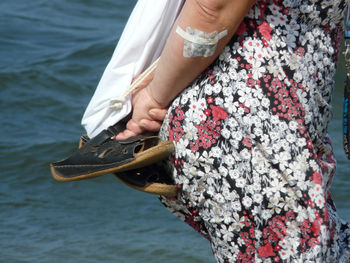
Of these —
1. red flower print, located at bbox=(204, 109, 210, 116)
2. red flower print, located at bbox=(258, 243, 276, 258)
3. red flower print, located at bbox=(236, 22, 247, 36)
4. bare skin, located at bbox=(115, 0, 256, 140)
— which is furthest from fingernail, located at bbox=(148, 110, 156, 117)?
red flower print, located at bbox=(258, 243, 276, 258)

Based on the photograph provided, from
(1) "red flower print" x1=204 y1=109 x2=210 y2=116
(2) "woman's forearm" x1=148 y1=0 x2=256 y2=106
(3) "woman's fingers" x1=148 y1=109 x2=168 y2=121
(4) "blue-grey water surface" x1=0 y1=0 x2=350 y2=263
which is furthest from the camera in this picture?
(4) "blue-grey water surface" x1=0 y1=0 x2=350 y2=263

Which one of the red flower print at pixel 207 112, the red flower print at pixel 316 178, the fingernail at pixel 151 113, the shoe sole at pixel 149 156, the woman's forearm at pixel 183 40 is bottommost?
the shoe sole at pixel 149 156

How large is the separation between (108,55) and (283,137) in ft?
15.8

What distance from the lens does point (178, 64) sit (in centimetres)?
152

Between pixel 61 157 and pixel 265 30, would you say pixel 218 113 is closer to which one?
pixel 265 30

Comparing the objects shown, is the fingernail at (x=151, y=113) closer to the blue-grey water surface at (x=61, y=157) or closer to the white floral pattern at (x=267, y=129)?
the white floral pattern at (x=267, y=129)

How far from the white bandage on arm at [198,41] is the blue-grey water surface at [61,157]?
216 centimetres

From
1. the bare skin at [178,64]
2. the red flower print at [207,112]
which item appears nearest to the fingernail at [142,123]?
the bare skin at [178,64]

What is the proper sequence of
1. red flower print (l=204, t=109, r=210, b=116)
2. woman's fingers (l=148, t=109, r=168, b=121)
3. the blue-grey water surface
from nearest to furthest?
red flower print (l=204, t=109, r=210, b=116) → woman's fingers (l=148, t=109, r=168, b=121) → the blue-grey water surface

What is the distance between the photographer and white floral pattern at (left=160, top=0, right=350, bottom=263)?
1.50 m

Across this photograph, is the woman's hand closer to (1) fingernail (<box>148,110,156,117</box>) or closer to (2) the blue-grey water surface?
(1) fingernail (<box>148,110,156,117</box>)

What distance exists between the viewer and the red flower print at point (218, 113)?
1521 mm

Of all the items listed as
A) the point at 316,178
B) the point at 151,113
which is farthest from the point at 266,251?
the point at 151,113

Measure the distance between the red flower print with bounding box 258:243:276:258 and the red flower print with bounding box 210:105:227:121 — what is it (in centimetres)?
33
